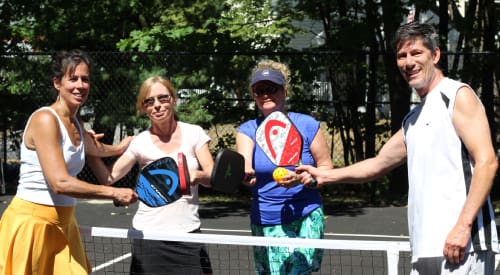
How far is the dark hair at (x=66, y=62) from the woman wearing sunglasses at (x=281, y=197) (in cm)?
106

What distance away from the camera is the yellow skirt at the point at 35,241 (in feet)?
15.6

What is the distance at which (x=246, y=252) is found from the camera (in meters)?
9.32

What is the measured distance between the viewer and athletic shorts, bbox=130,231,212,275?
516cm

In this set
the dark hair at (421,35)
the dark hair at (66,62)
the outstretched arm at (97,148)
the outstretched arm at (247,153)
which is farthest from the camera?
the outstretched arm at (97,148)

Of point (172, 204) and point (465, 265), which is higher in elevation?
point (172, 204)

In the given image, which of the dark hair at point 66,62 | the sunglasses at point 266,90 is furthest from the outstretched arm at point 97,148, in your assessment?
the sunglasses at point 266,90

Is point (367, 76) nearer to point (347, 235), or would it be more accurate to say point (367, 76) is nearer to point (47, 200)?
point (347, 235)

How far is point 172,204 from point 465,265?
199cm

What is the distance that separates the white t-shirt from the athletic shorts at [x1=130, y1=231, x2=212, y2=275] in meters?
0.10

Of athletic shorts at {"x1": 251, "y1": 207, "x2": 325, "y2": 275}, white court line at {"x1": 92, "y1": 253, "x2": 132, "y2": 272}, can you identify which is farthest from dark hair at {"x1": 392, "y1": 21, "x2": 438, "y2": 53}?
white court line at {"x1": 92, "y1": 253, "x2": 132, "y2": 272}

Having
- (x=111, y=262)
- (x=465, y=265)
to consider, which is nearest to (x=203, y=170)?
(x=465, y=265)

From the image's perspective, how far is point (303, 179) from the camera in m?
4.78

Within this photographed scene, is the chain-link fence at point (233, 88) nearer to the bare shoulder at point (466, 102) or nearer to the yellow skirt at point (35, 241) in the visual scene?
the yellow skirt at point (35, 241)

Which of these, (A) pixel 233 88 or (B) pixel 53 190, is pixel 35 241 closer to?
(B) pixel 53 190
